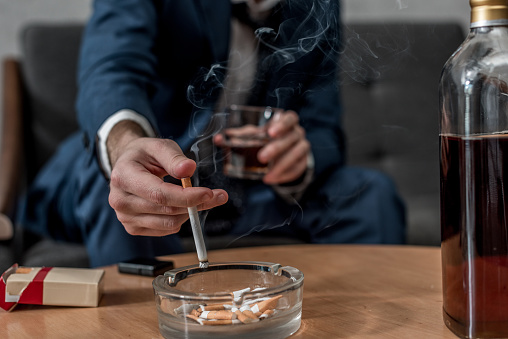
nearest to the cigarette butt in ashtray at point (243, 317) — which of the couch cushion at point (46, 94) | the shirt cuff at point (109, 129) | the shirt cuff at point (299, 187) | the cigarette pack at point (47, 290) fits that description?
the cigarette pack at point (47, 290)

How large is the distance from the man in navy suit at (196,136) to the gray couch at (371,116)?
0.40ft

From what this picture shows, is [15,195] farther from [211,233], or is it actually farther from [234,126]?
[234,126]

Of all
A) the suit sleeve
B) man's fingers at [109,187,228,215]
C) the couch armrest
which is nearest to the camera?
man's fingers at [109,187,228,215]

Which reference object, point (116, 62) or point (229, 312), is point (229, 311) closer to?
point (229, 312)

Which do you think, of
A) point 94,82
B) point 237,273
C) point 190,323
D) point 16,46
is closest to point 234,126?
point 94,82

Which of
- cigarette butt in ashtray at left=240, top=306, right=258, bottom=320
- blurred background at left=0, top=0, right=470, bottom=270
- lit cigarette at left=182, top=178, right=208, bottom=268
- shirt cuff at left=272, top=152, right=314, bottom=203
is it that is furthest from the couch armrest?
cigarette butt in ashtray at left=240, top=306, right=258, bottom=320

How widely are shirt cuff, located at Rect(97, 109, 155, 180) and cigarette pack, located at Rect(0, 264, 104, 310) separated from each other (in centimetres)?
26

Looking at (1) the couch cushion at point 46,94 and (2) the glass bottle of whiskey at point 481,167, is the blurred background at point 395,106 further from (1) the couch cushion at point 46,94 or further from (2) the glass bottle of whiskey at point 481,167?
(2) the glass bottle of whiskey at point 481,167

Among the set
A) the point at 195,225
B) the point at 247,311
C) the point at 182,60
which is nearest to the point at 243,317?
the point at 247,311

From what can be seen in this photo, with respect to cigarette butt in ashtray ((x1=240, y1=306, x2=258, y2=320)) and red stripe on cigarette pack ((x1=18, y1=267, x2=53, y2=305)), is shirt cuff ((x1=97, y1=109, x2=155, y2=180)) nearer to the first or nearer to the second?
red stripe on cigarette pack ((x1=18, y1=267, x2=53, y2=305))

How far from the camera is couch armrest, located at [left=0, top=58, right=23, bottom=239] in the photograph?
4.91ft

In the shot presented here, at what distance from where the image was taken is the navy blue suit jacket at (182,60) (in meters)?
0.87

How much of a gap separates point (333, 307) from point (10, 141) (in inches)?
52.9

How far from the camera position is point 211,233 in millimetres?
1504
